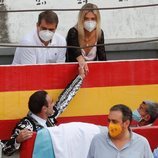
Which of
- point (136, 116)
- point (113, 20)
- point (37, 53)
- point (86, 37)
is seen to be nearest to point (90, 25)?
point (86, 37)

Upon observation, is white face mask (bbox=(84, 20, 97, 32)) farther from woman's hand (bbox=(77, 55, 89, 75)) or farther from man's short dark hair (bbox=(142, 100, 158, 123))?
man's short dark hair (bbox=(142, 100, 158, 123))

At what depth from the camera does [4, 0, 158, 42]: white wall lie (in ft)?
25.1

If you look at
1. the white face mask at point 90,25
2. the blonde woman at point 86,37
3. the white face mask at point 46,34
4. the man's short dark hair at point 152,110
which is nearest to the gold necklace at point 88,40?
the blonde woman at point 86,37

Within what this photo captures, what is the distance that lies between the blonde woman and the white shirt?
0.32 ft

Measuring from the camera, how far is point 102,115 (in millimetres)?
6906

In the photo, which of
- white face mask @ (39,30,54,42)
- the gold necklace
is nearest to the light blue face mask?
the gold necklace

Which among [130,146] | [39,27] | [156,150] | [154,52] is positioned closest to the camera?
[130,146]

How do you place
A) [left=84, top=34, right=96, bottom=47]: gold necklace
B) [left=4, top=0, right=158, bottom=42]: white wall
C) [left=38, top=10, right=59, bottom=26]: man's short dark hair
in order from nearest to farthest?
[left=38, top=10, right=59, bottom=26]: man's short dark hair → [left=84, top=34, right=96, bottom=47]: gold necklace → [left=4, top=0, right=158, bottom=42]: white wall

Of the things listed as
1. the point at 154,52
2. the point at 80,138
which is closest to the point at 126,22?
the point at 154,52

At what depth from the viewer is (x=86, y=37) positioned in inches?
273

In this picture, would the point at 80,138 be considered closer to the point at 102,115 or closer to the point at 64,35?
the point at 102,115

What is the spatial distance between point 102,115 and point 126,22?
1.29m

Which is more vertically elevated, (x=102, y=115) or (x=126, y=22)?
(x=126, y=22)

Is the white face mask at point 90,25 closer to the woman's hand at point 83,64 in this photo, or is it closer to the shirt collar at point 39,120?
the woman's hand at point 83,64
